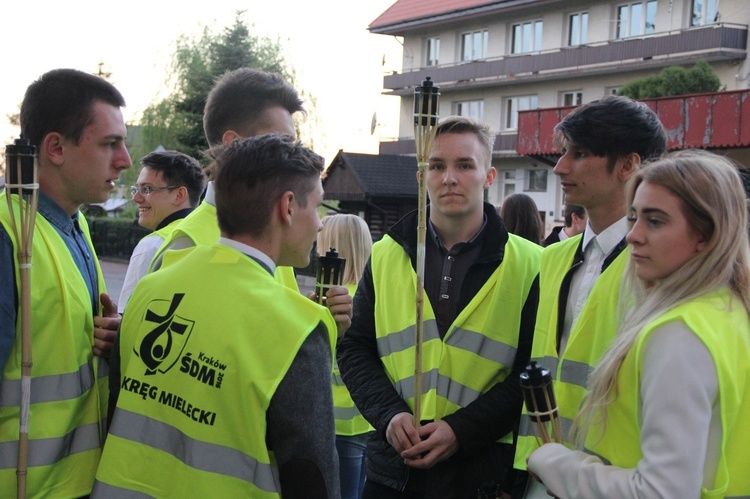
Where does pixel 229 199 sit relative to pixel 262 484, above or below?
above

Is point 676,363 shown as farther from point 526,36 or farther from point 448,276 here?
point 526,36

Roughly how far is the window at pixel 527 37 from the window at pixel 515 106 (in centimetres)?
227

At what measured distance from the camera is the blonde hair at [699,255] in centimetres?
260

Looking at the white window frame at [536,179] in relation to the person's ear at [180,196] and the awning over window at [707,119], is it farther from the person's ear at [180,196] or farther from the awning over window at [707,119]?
the person's ear at [180,196]

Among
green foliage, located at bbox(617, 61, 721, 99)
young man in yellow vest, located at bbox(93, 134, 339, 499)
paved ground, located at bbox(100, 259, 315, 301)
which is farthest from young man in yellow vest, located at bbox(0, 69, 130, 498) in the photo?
Answer: green foliage, located at bbox(617, 61, 721, 99)

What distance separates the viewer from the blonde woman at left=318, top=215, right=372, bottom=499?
5484mm

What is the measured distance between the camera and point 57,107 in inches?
127

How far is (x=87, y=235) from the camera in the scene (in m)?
3.52

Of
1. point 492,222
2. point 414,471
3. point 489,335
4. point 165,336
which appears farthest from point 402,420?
point 165,336

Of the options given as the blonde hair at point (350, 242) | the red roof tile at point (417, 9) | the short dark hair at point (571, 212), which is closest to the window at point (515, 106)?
the red roof tile at point (417, 9)

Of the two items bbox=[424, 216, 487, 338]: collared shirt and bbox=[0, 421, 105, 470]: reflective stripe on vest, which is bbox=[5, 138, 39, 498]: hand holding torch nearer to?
bbox=[0, 421, 105, 470]: reflective stripe on vest

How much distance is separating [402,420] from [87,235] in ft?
4.89

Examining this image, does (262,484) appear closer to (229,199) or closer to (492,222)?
(229,199)

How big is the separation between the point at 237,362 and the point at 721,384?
135cm
